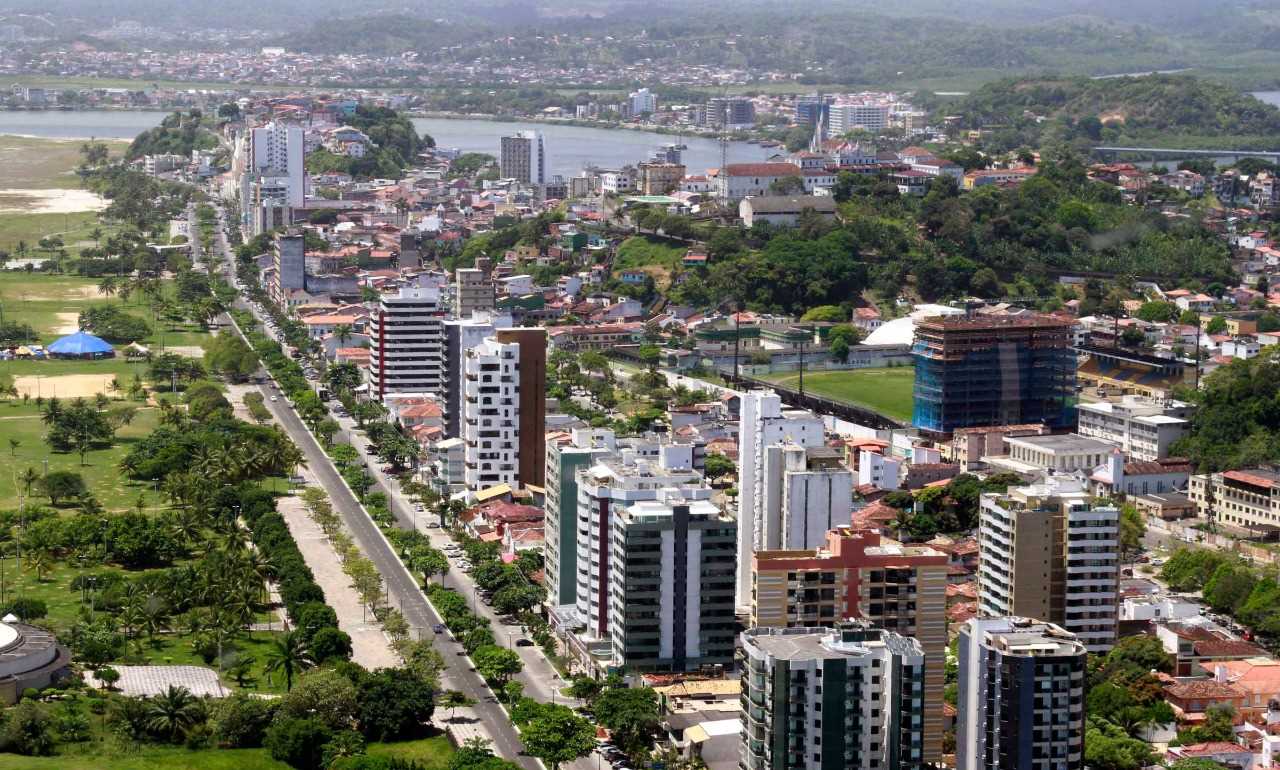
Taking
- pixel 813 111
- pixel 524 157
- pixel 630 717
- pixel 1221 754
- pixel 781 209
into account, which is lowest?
pixel 1221 754

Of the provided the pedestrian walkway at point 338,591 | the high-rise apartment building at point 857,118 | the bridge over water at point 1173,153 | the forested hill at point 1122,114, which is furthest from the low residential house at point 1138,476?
the high-rise apartment building at point 857,118

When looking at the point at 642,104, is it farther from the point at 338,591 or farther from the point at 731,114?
the point at 338,591

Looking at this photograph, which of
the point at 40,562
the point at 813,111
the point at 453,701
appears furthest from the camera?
the point at 813,111

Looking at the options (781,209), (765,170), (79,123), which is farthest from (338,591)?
(79,123)

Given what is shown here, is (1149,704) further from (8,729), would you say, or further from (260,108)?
(260,108)

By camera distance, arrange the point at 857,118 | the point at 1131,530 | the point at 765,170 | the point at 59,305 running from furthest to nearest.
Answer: the point at 857,118
the point at 765,170
the point at 59,305
the point at 1131,530
